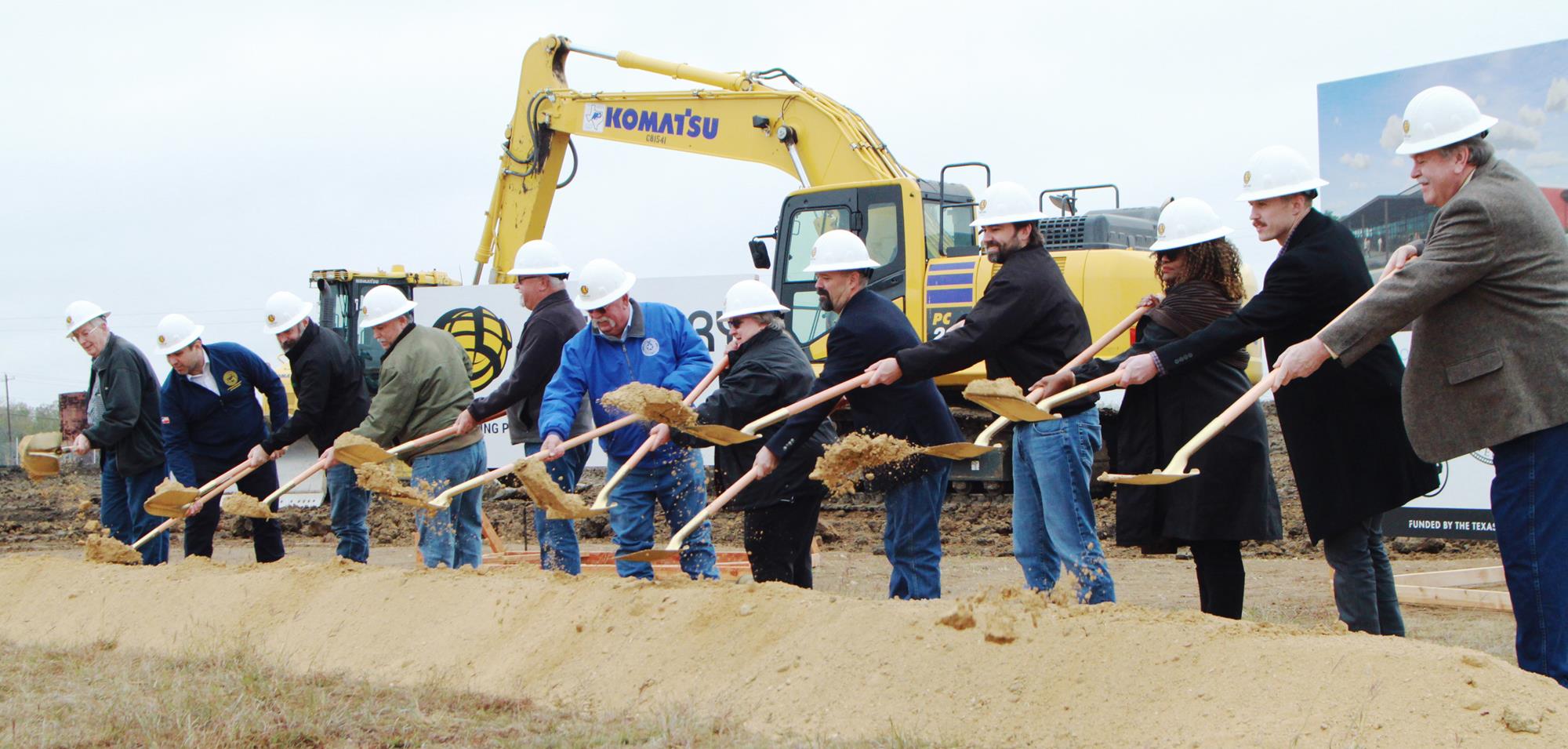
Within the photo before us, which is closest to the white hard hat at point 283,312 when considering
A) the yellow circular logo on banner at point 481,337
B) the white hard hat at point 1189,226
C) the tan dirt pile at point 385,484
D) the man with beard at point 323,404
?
the man with beard at point 323,404

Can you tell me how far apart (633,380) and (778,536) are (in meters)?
1.20

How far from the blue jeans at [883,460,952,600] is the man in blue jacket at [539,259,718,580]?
1120 millimetres

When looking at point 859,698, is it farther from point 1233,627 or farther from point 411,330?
point 411,330

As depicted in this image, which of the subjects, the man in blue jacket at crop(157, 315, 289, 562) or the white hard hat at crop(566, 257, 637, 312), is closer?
the white hard hat at crop(566, 257, 637, 312)

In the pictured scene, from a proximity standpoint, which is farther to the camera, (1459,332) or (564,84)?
(564,84)

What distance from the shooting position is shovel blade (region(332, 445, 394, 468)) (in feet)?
21.0

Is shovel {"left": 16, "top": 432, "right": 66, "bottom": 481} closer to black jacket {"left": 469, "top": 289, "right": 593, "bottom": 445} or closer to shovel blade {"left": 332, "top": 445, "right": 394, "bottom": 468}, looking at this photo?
shovel blade {"left": 332, "top": 445, "right": 394, "bottom": 468}

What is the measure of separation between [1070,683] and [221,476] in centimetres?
561

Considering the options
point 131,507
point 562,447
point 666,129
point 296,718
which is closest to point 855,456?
point 562,447

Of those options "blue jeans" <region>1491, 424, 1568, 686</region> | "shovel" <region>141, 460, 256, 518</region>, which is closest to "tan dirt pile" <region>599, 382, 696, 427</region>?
"blue jeans" <region>1491, 424, 1568, 686</region>

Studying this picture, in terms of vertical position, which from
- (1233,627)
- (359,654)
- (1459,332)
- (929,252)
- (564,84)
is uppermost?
(564,84)

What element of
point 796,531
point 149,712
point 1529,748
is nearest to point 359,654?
point 149,712

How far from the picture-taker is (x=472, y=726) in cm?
398

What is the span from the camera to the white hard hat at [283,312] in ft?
24.6
